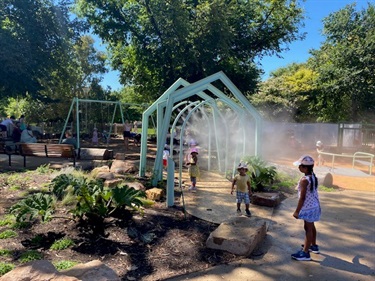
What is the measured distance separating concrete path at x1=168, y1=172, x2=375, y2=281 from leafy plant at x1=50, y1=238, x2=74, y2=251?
60.5 inches

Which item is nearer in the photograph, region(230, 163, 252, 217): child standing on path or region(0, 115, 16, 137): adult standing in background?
region(230, 163, 252, 217): child standing on path

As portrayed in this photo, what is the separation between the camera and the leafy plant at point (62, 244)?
4059 millimetres

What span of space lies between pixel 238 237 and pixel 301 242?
1.18 m

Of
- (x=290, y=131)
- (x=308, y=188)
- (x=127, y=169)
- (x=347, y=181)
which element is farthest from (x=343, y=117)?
(x=308, y=188)

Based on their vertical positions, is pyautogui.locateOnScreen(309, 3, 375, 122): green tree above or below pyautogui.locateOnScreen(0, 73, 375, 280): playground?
above

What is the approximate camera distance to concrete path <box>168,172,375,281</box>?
3.74m

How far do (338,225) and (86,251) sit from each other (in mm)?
4321

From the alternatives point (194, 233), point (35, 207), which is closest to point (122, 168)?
point (194, 233)

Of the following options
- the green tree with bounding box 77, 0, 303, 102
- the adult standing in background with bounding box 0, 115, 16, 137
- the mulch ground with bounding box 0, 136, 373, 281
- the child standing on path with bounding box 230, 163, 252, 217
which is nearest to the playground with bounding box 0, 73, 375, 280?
the mulch ground with bounding box 0, 136, 373, 281

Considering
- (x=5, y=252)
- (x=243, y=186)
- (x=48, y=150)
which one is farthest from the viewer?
(x=48, y=150)

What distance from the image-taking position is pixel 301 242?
4.82 meters

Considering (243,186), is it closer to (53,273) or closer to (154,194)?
(154,194)

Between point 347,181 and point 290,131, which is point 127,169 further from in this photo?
point 290,131

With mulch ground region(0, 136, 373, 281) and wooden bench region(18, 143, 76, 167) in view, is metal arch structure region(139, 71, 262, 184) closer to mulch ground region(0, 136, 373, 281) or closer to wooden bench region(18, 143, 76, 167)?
mulch ground region(0, 136, 373, 281)
